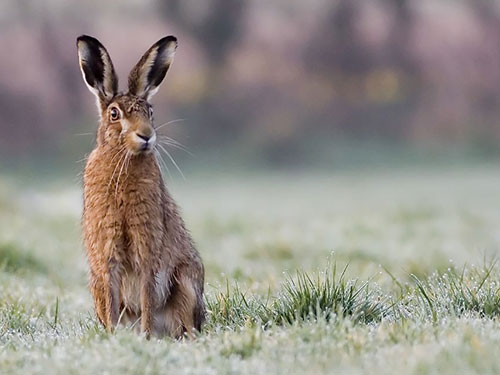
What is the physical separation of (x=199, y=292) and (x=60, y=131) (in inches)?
925

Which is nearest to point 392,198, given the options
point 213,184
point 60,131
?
point 213,184

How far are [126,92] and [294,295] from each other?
164 centimetres

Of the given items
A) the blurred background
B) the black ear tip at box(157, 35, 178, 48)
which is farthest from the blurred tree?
the black ear tip at box(157, 35, 178, 48)

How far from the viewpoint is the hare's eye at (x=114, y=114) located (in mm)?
5998

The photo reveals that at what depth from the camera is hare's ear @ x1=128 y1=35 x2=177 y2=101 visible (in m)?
6.04

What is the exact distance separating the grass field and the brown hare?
0.25m

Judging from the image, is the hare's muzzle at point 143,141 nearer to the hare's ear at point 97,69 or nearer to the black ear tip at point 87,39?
the hare's ear at point 97,69

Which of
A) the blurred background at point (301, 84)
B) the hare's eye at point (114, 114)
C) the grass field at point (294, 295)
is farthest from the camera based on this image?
the blurred background at point (301, 84)

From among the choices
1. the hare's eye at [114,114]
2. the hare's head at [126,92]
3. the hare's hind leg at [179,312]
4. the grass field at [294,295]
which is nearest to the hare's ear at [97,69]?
the hare's head at [126,92]

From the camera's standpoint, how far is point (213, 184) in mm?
Result: 26312

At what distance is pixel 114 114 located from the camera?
602 cm

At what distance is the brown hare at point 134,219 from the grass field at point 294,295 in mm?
251

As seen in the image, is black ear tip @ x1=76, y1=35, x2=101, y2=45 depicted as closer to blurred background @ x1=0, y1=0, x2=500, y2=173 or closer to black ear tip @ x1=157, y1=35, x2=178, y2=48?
black ear tip @ x1=157, y1=35, x2=178, y2=48

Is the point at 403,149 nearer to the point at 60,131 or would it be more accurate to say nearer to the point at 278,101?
the point at 278,101
